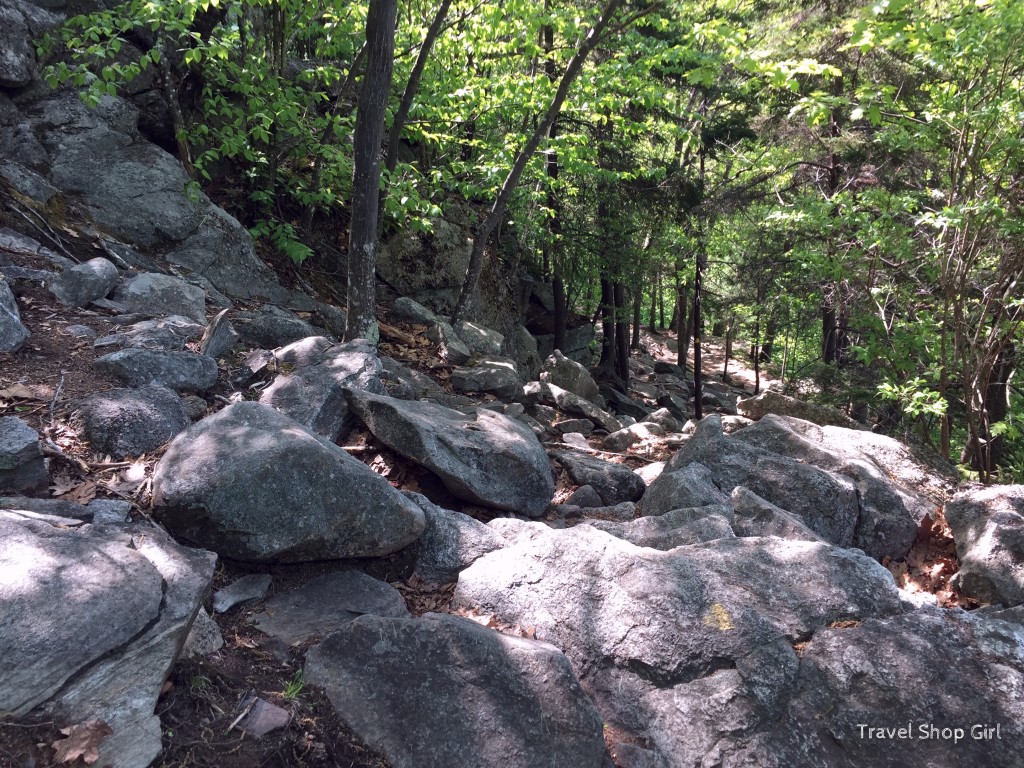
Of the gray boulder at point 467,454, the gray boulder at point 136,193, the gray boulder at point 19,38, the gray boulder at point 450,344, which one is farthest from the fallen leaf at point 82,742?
the gray boulder at point 19,38

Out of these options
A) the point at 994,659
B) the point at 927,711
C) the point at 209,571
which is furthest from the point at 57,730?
the point at 994,659

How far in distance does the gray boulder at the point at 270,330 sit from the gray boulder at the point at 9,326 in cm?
192

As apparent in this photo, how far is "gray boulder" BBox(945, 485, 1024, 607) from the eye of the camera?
465cm

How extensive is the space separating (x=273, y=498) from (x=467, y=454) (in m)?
1.78

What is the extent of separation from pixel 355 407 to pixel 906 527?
452 centimetres

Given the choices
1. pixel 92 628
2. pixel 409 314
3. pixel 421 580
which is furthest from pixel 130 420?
pixel 409 314

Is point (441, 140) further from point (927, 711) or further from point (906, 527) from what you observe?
point (927, 711)

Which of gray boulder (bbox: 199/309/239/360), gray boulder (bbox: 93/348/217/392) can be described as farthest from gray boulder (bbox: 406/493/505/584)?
gray boulder (bbox: 199/309/239/360)

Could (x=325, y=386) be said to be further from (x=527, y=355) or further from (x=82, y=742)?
(x=527, y=355)

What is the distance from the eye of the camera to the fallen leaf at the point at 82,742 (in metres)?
1.99

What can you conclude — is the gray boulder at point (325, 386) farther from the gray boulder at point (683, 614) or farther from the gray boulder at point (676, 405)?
the gray boulder at point (676, 405)

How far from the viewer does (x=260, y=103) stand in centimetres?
827

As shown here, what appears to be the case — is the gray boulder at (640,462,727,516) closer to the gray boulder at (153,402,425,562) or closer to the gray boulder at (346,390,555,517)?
the gray boulder at (346,390,555,517)

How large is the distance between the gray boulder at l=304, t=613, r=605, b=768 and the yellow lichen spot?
76cm
